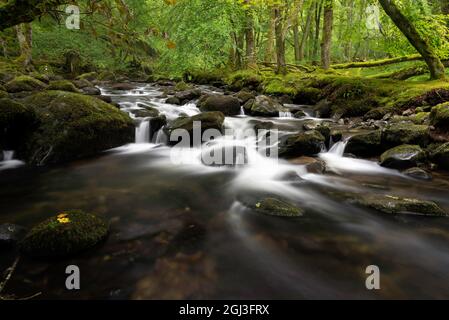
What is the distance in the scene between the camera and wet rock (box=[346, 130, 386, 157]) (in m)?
6.55

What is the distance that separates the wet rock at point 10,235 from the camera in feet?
9.77

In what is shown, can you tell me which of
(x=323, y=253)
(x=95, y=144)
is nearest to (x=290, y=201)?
(x=323, y=253)

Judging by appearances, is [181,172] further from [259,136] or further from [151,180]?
[259,136]

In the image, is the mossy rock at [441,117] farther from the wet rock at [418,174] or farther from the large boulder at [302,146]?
the large boulder at [302,146]

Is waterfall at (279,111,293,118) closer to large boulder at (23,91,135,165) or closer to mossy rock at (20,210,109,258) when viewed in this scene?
large boulder at (23,91,135,165)

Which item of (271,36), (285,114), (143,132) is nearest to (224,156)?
(143,132)

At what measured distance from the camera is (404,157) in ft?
18.6

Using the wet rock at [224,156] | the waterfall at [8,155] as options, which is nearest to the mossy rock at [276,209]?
the wet rock at [224,156]

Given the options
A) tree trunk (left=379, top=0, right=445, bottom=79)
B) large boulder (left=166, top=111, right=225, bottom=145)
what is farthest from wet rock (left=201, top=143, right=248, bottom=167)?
tree trunk (left=379, top=0, right=445, bottom=79)

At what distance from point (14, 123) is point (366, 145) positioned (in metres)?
7.41

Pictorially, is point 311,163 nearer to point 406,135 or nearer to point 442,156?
point 406,135
